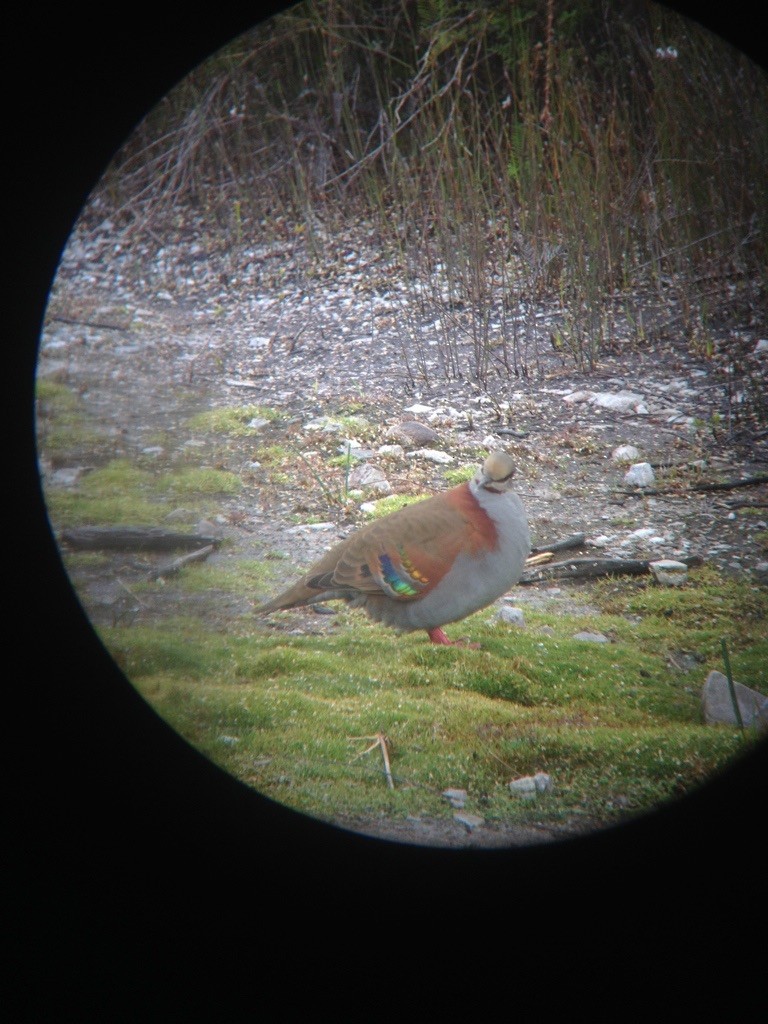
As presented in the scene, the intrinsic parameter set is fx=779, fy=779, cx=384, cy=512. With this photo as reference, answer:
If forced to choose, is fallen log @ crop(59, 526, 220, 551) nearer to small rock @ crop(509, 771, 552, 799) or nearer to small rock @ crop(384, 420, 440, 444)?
small rock @ crop(384, 420, 440, 444)

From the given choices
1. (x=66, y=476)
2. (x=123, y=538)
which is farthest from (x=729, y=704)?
(x=66, y=476)

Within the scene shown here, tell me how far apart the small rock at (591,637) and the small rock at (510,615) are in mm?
102

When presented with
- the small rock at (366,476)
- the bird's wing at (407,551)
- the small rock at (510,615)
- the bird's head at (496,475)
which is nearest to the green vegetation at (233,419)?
the small rock at (366,476)

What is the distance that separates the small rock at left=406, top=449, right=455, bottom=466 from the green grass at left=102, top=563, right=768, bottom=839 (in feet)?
1.03

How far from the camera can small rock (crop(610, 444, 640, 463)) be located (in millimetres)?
1532

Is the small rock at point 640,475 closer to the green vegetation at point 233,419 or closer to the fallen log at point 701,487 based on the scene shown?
the fallen log at point 701,487

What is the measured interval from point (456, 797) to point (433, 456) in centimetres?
64

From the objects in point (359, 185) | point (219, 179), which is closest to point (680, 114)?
point (359, 185)

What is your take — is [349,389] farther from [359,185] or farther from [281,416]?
[359,185]

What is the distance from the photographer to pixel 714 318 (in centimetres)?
159

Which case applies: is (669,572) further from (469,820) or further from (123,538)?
(123,538)

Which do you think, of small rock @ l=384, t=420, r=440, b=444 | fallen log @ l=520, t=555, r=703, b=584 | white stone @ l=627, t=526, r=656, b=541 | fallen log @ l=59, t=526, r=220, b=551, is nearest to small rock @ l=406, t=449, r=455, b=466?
small rock @ l=384, t=420, r=440, b=444

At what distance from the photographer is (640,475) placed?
4.96ft

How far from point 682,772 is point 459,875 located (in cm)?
41
